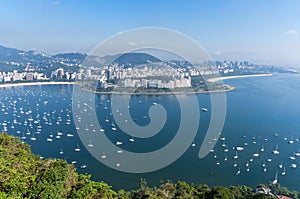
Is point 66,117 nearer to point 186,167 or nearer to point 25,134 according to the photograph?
point 25,134

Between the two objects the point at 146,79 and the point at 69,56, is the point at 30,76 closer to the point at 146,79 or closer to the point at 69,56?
the point at 146,79

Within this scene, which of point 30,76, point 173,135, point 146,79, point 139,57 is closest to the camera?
point 173,135

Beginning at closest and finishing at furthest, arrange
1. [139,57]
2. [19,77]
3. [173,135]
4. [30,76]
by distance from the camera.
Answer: [173,135] < [139,57] < [19,77] < [30,76]

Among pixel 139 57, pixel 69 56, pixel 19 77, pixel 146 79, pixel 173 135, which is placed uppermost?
pixel 69 56

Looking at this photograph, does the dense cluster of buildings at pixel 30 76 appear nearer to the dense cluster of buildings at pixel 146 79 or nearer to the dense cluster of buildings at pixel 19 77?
the dense cluster of buildings at pixel 19 77

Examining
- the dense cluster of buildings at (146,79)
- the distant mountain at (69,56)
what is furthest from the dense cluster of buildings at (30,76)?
the distant mountain at (69,56)

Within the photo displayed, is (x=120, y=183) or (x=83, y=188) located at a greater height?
(x=83, y=188)

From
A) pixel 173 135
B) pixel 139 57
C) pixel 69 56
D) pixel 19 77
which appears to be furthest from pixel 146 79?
pixel 69 56

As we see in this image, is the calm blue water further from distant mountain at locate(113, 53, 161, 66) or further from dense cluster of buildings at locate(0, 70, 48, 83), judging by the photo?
dense cluster of buildings at locate(0, 70, 48, 83)

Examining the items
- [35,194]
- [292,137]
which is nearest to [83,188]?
[35,194]

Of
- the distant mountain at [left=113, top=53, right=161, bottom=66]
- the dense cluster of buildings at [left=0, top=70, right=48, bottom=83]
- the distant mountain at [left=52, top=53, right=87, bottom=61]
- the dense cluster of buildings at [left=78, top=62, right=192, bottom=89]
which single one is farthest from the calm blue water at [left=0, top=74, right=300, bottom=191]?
the distant mountain at [left=52, top=53, right=87, bottom=61]
